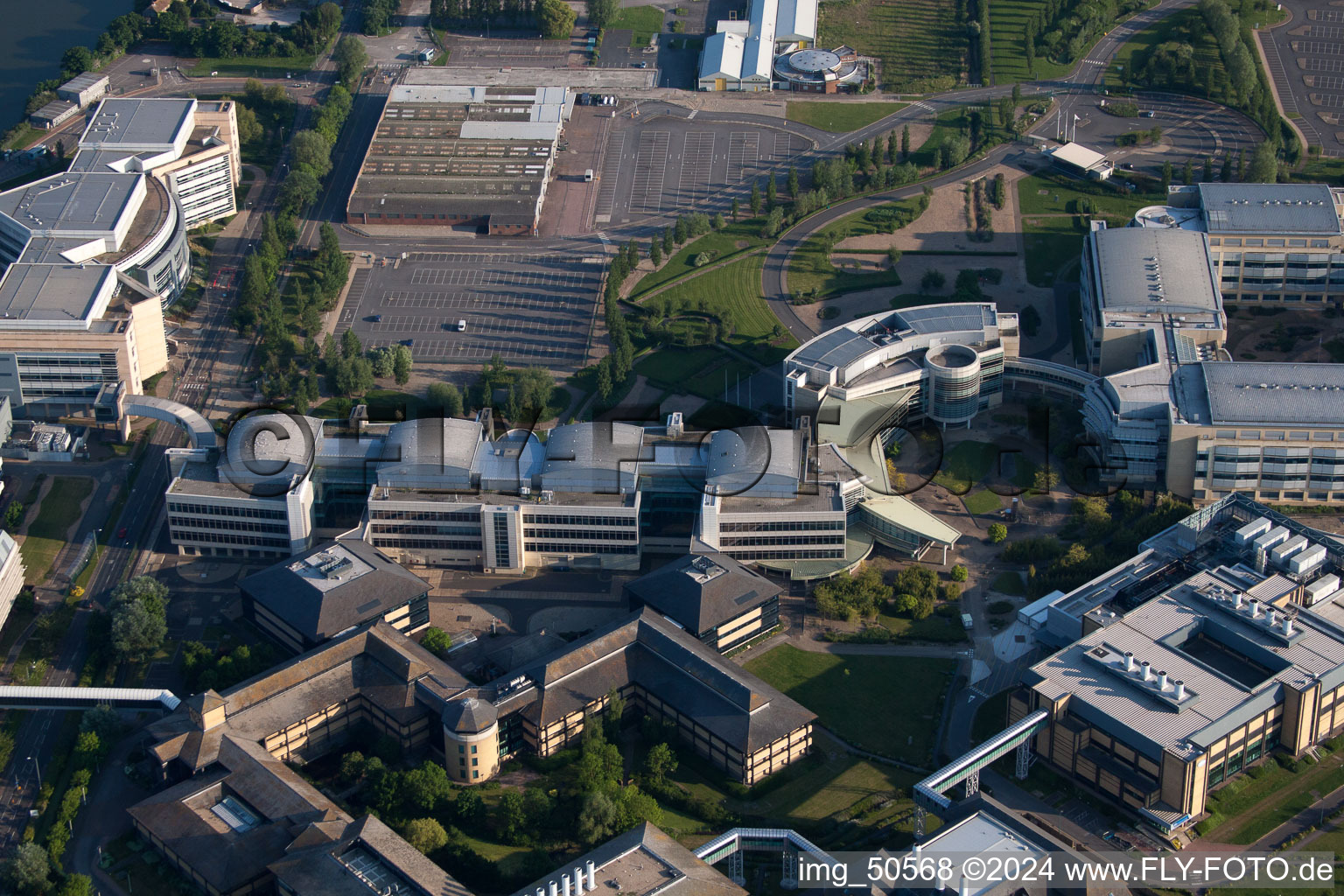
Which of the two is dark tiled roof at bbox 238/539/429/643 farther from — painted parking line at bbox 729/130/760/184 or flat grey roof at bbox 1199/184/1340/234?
flat grey roof at bbox 1199/184/1340/234

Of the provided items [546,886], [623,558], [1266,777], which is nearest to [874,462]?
[623,558]

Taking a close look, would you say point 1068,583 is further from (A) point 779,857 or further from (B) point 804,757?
(A) point 779,857

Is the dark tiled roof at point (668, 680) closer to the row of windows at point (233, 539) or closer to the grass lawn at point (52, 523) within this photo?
the row of windows at point (233, 539)

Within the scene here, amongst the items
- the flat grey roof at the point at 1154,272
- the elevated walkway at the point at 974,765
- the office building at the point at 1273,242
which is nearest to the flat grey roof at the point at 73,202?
the flat grey roof at the point at 1154,272

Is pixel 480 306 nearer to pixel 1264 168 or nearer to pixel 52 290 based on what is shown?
pixel 52 290

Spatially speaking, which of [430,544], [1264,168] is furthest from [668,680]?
[1264,168]

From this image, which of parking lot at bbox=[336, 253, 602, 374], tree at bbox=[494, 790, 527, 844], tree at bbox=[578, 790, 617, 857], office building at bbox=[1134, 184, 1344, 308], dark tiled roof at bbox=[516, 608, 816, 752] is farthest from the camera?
office building at bbox=[1134, 184, 1344, 308]

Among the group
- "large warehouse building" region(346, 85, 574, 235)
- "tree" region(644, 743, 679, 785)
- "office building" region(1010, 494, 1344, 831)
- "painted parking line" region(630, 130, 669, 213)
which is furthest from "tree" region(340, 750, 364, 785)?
"painted parking line" region(630, 130, 669, 213)
